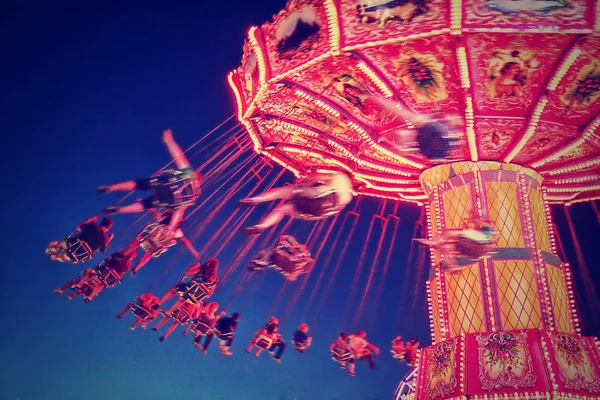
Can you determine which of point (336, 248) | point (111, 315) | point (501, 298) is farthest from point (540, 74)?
point (111, 315)

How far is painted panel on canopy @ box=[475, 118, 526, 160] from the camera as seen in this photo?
853 centimetres

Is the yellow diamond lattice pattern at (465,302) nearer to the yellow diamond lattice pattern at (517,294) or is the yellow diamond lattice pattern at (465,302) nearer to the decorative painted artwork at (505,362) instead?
the yellow diamond lattice pattern at (517,294)

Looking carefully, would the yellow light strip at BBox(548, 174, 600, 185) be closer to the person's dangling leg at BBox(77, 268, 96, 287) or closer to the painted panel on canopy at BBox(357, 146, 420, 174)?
the painted panel on canopy at BBox(357, 146, 420, 174)

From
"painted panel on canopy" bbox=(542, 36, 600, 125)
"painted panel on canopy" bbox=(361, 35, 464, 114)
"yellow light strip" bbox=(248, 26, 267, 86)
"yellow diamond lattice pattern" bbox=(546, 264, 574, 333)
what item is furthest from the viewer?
"yellow diamond lattice pattern" bbox=(546, 264, 574, 333)

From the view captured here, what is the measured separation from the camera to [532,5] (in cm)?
589

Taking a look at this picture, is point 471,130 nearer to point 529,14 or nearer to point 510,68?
point 510,68

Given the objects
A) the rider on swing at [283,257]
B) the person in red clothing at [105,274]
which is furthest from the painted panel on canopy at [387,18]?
the person in red clothing at [105,274]

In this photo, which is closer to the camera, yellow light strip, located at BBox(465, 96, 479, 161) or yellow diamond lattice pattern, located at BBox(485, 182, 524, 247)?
yellow light strip, located at BBox(465, 96, 479, 161)

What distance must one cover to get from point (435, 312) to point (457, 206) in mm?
1827

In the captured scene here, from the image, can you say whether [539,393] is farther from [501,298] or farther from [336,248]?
[336,248]

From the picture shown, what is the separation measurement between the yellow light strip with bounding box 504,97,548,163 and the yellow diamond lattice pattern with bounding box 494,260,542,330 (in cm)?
184

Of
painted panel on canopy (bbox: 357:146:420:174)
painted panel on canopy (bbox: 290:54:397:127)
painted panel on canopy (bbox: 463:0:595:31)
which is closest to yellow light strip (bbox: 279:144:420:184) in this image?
painted panel on canopy (bbox: 357:146:420:174)

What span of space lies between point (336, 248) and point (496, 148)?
12.6 m

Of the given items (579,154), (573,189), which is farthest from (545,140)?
(573,189)
